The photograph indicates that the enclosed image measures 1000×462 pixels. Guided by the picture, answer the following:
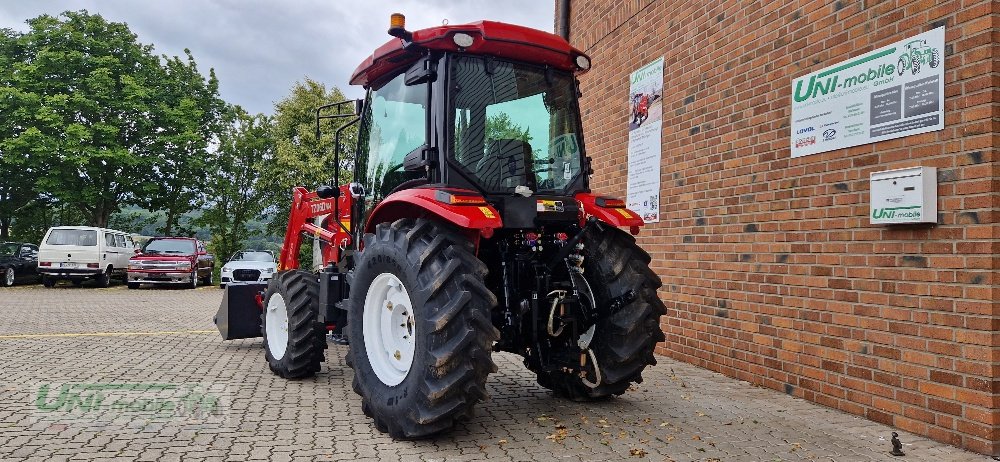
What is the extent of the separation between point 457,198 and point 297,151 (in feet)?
85.6

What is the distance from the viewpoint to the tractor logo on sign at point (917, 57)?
4.20 m

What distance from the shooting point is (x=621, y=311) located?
15.7 feet

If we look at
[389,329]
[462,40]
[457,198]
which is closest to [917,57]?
[462,40]

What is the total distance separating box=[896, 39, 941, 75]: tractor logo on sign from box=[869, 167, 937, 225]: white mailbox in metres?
0.64

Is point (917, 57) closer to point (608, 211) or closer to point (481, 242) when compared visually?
point (608, 211)

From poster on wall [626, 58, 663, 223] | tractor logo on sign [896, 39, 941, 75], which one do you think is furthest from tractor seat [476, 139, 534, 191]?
poster on wall [626, 58, 663, 223]

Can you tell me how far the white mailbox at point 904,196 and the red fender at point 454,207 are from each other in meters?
2.43

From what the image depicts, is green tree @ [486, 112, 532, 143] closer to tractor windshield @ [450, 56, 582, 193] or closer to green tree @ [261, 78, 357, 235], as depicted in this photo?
tractor windshield @ [450, 56, 582, 193]

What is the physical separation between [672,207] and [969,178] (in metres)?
3.23

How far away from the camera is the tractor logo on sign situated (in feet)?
13.8

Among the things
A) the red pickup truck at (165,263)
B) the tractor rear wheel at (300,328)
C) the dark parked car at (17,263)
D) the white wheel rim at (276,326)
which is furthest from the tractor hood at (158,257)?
the tractor rear wheel at (300,328)

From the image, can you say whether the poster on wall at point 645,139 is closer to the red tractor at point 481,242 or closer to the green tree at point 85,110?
the red tractor at point 481,242

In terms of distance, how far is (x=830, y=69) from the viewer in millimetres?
5031

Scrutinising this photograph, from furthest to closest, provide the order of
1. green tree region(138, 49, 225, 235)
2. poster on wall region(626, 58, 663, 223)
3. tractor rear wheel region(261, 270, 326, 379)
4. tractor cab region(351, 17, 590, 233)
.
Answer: green tree region(138, 49, 225, 235) → poster on wall region(626, 58, 663, 223) → tractor rear wheel region(261, 270, 326, 379) → tractor cab region(351, 17, 590, 233)
